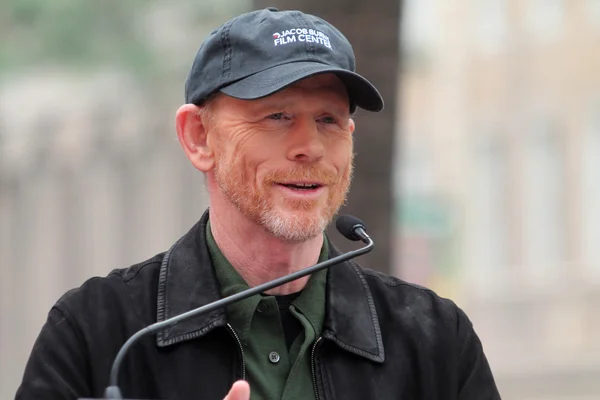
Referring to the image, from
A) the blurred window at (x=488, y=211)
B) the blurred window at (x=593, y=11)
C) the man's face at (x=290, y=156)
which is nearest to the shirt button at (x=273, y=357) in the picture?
the man's face at (x=290, y=156)

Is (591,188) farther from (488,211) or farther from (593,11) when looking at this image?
(593,11)

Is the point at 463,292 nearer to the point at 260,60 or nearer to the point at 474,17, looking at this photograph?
the point at 474,17

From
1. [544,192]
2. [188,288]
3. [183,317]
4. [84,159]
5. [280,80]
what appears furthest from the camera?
[544,192]

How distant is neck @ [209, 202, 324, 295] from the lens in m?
3.11

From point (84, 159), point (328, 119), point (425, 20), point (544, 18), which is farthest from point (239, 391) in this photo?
point (544, 18)

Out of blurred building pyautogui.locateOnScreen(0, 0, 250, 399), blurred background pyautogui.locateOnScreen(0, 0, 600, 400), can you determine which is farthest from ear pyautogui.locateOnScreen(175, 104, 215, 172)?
blurred building pyautogui.locateOnScreen(0, 0, 250, 399)

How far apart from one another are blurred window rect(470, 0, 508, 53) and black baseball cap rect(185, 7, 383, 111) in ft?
58.0

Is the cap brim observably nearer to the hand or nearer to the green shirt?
the green shirt

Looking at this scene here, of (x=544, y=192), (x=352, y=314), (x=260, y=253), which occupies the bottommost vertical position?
(x=544, y=192)

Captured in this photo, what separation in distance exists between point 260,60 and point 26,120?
961 cm

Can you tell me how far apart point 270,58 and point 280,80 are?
0.28 ft

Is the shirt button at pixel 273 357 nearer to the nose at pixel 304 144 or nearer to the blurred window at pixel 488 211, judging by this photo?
the nose at pixel 304 144

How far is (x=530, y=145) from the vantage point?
20641 millimetres

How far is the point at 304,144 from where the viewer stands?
3016 millimetres
